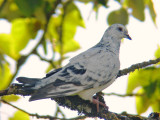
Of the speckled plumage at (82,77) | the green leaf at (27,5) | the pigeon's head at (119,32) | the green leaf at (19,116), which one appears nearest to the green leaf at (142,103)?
the speckled plumage at (82,77)

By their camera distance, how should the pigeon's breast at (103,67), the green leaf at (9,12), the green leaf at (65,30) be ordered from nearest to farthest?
the pigeon's breast at (103,67), the green leaf at (9,12), the green leaf at (65,30)

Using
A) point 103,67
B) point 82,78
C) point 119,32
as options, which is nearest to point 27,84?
point 82,78

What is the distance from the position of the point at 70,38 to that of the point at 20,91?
2292 millimetres

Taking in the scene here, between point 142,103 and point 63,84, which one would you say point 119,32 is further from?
point 63,84

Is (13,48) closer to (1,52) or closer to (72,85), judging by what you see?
(1,52)

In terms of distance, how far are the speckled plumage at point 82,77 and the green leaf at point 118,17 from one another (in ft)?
1.33

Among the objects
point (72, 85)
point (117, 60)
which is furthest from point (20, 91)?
point (117, 60)

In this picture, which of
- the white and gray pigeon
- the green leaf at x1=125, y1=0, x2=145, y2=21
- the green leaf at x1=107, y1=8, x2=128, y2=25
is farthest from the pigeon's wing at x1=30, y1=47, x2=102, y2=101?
the green leaf at x1=125, y1=0, x2=145, y2=21

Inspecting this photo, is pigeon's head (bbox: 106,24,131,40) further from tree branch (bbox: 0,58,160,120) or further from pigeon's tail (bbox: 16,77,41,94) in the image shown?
pigeon's tail (bbox: 16,77,41,94)

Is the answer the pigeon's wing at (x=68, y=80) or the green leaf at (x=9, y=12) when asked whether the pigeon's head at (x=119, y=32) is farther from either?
the green leaf at (x=9, y=12)

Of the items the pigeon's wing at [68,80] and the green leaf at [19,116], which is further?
the green leaf at [19,116]

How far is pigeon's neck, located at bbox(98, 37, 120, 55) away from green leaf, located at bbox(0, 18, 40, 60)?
3.68 feet

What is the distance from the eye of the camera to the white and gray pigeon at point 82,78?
3.94m

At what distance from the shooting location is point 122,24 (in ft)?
16.8
